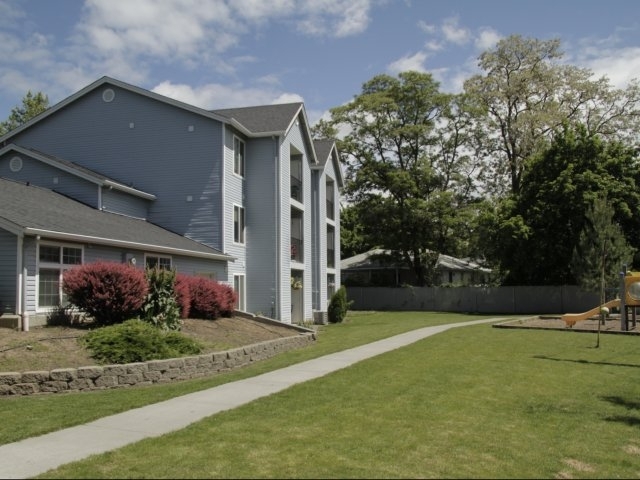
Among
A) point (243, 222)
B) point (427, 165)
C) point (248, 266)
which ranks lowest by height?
point (248, 266)

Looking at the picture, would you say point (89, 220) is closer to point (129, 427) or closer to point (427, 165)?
point (129, 427)

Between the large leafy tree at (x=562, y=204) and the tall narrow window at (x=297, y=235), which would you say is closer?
the tall narrow window at (x=297, y=235)

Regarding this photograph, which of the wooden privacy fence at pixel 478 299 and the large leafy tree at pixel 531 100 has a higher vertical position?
the large leafy tree at pixel 531 100

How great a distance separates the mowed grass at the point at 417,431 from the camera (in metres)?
5.80

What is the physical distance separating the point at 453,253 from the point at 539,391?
113 feet

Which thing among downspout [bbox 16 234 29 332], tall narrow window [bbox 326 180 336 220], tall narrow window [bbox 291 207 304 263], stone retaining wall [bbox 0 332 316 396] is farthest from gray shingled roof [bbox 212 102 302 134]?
stone retaining wall [bbox 0 332 316 396]

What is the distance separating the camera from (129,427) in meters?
7.59

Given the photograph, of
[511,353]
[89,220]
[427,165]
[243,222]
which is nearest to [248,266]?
[243,222]

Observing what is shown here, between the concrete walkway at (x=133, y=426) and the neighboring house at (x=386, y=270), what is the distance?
33.8 metres

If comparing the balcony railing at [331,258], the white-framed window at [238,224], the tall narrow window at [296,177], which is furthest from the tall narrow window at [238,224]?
the balcony railing at [331,258]

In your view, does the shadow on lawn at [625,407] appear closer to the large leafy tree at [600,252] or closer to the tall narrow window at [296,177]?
the large leafy tree at [600,252]

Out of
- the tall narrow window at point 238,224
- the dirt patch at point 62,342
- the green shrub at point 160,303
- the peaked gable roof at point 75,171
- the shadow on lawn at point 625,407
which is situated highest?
the peaked gable roof at point 75,171

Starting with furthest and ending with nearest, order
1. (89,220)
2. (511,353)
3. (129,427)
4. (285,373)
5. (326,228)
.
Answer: (326,228)
(89,220)
(511,353)
(285,373)
(129,427)

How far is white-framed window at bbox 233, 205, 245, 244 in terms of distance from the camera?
25.2m
